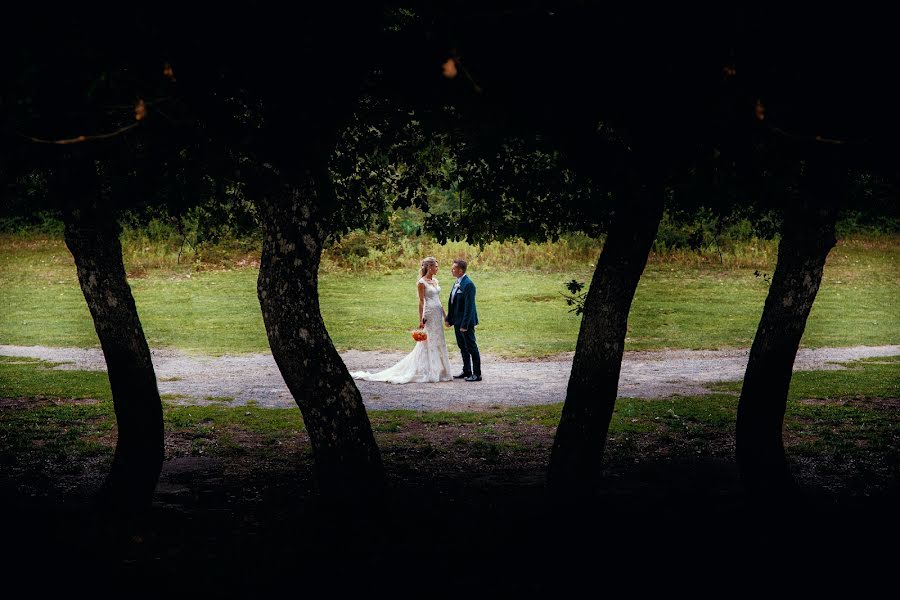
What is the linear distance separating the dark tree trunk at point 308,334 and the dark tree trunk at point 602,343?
164 cm

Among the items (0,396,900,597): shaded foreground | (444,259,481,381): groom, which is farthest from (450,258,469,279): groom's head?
(0,396,900,597): shaded foreground

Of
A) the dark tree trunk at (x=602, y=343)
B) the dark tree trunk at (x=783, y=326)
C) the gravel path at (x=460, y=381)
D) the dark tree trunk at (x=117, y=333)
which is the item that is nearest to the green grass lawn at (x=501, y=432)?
the gravel path at (x=460, y=381)

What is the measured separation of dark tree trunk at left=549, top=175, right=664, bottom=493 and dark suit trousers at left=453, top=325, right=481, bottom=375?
300 inches

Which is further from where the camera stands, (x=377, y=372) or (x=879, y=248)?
(x=879, y=248)

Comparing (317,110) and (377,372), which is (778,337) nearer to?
(317,110)

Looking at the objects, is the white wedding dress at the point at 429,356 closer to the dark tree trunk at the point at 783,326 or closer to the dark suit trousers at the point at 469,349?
the dark suit trousers at the point at 469,349

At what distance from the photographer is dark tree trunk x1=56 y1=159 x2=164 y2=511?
747 centimetres

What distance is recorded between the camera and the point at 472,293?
15312mm

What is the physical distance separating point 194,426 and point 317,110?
6.09 meters

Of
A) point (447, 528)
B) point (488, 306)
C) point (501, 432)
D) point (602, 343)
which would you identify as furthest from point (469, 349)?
point (488, 306)

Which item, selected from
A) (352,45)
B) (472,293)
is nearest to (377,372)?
(472,293)

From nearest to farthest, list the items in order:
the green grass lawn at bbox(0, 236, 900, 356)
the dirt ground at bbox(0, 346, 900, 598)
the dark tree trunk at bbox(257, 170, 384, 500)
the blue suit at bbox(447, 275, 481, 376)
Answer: the dirt ground at bbox(0, 346, 900, 598) < the dark tree trunk at bbox(257, 170, 384, 500) < the blue suit at bbox(447, 275, 481, 376) < the green grass lawn at bbox(0, 236, 900, 356)

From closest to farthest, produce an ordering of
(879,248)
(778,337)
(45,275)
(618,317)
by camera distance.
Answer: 1. (618,317)
2. (778,337)
3. (45,275)
4. (879,248)

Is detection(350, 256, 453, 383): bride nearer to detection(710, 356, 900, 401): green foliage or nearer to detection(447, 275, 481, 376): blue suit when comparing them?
detection(447, 275, 481, 376): blue suit
